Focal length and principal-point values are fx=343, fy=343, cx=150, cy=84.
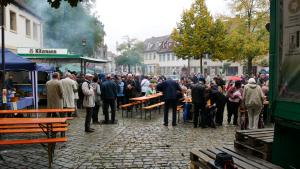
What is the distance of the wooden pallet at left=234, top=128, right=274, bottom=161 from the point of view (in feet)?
14.7

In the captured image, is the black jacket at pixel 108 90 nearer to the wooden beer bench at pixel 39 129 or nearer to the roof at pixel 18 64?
the roof at pixel 18 64

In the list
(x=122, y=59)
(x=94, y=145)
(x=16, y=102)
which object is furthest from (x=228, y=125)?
(x=122, y=59)

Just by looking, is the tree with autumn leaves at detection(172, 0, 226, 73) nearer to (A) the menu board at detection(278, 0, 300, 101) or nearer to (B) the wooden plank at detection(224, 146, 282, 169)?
(B) the wooden plank at detection(224, 146, 282, 169)

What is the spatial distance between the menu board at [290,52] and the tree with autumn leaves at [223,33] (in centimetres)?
2802

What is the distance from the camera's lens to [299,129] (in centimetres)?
355

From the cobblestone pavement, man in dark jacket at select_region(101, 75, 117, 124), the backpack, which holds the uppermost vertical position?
man in dark jacket at select_region(101, 75, 117, 124)

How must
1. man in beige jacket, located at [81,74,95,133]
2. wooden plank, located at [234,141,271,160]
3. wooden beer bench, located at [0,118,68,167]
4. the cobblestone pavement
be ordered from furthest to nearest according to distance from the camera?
1. man in beige jacket, located at [81,74,95,133]
2. the cobblestone pavement
3. wooden beer bench, located at [0,118,68,167]
4. wooden plank, located at [234,141,271,160]

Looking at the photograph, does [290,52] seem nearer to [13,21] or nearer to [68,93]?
[68,93]

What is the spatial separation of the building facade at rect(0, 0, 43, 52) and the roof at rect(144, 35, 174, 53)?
44903 millimetres

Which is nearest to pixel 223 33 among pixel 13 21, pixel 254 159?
pixel 13 21

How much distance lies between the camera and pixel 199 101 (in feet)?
38.8

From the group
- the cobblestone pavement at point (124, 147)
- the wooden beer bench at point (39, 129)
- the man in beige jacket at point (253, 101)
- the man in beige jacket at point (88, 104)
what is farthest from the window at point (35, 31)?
the man in beige jacket at point (253, 101)

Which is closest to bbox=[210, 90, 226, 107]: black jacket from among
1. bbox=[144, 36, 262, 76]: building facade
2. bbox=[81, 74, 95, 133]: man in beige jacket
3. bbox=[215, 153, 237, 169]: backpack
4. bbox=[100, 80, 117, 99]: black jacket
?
bbox=[100, 80, 117, 99]: black jacket

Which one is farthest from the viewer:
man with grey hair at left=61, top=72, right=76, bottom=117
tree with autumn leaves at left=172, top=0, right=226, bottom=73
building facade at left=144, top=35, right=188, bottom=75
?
building facade at left=144, top=35, right=188, bottom=75
